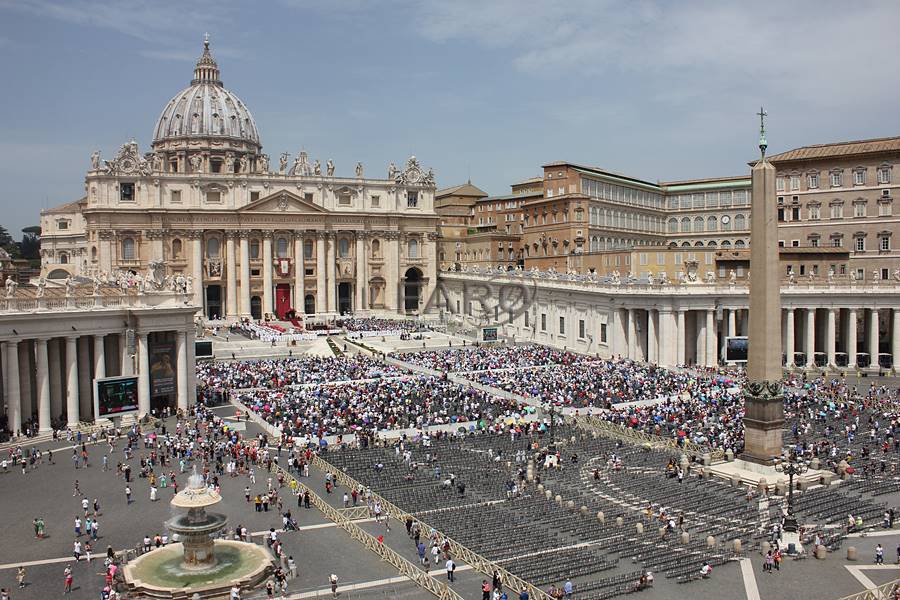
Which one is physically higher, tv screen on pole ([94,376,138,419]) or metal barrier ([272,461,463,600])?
tv screen on pole ([94,376,138,419])

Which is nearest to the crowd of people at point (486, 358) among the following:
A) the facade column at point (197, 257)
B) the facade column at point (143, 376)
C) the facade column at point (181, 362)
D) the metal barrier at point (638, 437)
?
the metal barrier at point (638, 437)

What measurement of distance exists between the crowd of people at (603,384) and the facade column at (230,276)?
4641 centimetres

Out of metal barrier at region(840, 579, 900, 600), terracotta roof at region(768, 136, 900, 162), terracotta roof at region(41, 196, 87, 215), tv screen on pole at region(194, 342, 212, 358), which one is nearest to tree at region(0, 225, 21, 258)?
terracotta roof at region(41, 196, 87, 215)

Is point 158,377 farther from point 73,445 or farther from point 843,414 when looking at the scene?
point 843,414

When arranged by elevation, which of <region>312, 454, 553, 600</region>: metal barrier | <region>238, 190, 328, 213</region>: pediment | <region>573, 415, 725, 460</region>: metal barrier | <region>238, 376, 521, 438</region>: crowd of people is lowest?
<region>312, 454, 553, 600</region>: metal barrier

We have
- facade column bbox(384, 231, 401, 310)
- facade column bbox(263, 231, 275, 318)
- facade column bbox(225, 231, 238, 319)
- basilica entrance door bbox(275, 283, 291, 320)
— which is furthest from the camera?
facade column bbox(384, 231, 401, 310)

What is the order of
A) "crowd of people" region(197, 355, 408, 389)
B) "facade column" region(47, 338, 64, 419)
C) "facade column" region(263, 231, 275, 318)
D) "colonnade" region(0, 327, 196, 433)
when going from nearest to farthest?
"colonnade" region(0, 327, 196, 433) → "facade column" region(47, 338, 64, 419) → "crowd of people" region(197, 355, 408, 389) → "facade column" region(263, 231, 275, 318)

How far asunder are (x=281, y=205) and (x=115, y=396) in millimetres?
55019

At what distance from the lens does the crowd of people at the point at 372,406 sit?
3916 cm

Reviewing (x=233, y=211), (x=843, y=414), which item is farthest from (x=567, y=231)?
(x=843, y=414)

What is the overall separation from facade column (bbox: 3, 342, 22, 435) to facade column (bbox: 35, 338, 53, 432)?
0.91m

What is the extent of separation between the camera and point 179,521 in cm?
2238

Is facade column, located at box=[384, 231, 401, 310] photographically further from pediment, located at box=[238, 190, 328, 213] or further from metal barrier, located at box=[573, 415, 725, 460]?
metal barrier, located at box=[573, 415, 725, 460]

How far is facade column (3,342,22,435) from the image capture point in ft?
130
